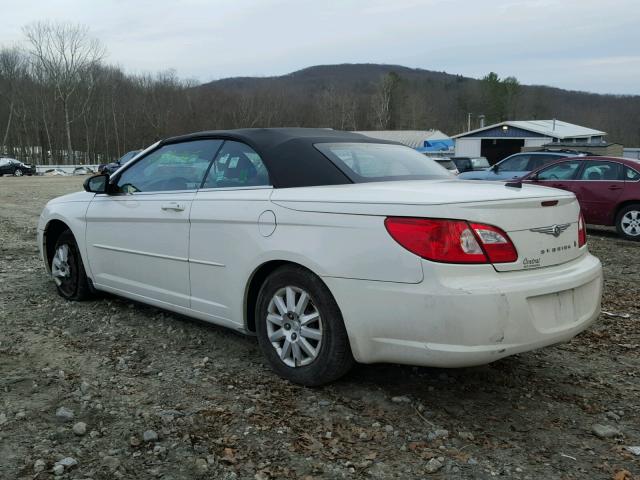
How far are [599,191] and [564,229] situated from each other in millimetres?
8217

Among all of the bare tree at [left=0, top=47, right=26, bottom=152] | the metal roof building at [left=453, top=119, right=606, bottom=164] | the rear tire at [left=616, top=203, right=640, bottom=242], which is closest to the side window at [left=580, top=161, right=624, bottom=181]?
the rear tire at [left=616, top=203, right=640, bottom=242]

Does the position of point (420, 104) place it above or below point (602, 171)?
above

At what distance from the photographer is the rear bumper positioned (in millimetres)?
2883

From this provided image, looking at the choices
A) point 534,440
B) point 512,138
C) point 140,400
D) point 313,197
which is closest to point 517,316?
point 534,440

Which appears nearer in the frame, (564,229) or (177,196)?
(564,229)

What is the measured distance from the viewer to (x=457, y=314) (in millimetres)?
2873

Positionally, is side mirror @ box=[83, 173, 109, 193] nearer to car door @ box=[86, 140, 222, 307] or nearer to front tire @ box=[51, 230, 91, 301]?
car door @ box=[86, 140, 222, 307]

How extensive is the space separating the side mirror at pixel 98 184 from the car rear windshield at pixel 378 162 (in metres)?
2.07

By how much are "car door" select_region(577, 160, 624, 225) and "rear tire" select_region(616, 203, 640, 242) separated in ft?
0.62

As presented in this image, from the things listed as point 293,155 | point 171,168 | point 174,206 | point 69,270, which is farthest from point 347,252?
point 69,270

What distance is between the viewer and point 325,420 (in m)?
3.14

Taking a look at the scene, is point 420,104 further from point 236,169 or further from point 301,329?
point 301,329

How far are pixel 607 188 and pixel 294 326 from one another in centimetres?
895

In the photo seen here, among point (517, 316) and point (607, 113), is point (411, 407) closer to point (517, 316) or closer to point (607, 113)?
point (517, 316)
